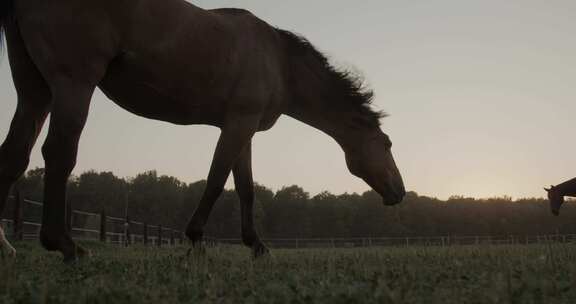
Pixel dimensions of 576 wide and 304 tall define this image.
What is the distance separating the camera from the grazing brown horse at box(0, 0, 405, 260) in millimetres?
4023

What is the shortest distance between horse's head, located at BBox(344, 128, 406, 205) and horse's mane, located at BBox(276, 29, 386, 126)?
0.30 meters

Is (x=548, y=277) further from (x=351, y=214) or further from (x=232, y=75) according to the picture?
(x=351, y=214)

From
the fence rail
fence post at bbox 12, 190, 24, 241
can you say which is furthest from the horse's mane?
fence post at bbox 12, 190, 24, 241

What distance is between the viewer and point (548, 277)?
2.92 meters

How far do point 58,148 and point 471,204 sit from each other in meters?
95.2

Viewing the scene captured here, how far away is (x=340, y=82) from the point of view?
22.2ft

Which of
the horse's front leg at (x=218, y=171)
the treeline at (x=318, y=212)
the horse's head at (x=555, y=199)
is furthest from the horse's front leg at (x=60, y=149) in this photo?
the treeline at (x=318, y=212)

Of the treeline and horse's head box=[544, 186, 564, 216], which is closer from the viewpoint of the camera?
horse's head box=[544, 186, 564, 216]

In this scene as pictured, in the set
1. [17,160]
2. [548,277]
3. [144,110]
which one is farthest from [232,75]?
[548,277]

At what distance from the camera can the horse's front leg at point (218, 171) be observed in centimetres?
533

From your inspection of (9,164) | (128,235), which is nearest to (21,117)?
(9,164)

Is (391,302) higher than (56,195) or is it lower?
lower

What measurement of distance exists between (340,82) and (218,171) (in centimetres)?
236

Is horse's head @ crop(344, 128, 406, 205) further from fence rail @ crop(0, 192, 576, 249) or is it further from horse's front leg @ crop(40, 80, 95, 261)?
horse's front leg @ crop(40, 80, 95, 261)
